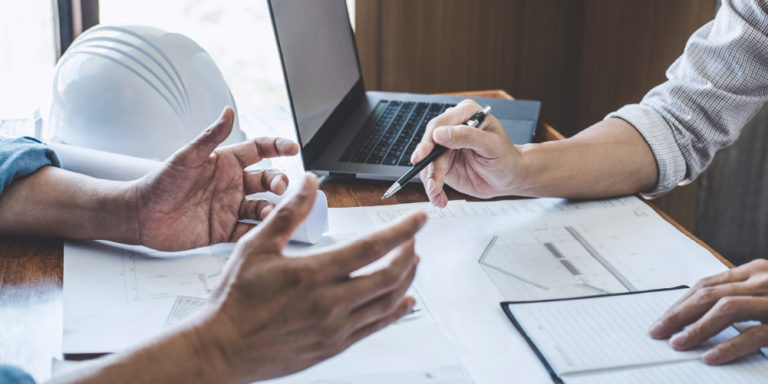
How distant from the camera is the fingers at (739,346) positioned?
1.63ft

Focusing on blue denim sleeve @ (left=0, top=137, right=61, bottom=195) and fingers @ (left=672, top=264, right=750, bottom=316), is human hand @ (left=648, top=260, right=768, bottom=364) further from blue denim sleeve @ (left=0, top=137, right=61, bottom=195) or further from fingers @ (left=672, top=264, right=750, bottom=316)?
blue denim sleeve @ (left=0, top=137, right=61, bottom=195)

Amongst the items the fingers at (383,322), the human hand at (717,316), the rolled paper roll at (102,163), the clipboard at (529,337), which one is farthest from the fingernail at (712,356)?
the rolled paper roll at (102,163)

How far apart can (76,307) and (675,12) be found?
1.79m

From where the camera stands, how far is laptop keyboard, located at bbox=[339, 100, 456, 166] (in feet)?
3.00

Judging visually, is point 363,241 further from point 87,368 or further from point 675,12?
point 675,12

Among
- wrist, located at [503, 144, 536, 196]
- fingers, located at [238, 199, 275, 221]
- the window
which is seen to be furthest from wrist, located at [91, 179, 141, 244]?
the window

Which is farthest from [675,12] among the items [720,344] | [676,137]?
[720,344]

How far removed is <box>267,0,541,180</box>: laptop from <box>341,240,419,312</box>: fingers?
442 mm

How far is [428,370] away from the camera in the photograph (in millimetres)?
483

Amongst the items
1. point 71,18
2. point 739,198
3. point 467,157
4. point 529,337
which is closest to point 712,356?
point 529,337

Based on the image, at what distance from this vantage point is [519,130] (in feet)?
3.45

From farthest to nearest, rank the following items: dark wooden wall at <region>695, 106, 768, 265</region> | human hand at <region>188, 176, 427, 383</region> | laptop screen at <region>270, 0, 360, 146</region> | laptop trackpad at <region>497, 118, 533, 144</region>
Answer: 1. dark wooden wall at <region>695, 106, 768, 265</region>
2. laptop trackpad at <region>497, 118, 533, 144</region>
3. laptop screen at <region>270, 0, 360, 146</region>
4. human hand at <region>188, 176, 427, 383</region>

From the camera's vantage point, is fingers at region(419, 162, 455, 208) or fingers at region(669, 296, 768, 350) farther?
fingers at region(419, 162, 455, 208)

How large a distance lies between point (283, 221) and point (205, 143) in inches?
10.8
